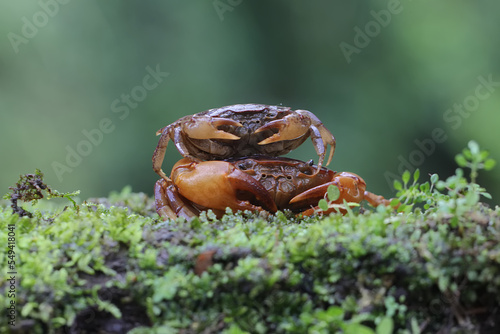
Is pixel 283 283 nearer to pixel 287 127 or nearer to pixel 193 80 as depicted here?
pixel 287 127

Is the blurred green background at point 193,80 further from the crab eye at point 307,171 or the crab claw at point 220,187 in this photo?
the crab claw at point 220,187

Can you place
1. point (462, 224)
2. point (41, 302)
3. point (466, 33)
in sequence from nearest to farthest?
1. point (41, 302)
2. point (462, 224)
3. point (466, 33)

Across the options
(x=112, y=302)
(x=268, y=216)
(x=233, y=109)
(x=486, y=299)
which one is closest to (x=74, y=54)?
(x=233, y=109)

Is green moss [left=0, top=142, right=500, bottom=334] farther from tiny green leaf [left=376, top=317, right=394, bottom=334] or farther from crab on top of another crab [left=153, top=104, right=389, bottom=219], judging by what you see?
crab on top of another crab [left=153, top=104, right=389, bottom=219]

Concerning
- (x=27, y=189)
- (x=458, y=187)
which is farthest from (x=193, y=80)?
(x=458, y=187)

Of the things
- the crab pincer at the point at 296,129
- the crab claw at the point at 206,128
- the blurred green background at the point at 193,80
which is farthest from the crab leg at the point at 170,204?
the blurred green background at the point at 193,80

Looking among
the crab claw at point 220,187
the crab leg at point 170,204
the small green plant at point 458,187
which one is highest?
the small green plant at point 458,187

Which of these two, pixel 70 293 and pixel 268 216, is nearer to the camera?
pixel 70 293

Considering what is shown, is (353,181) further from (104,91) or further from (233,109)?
(104,91)
